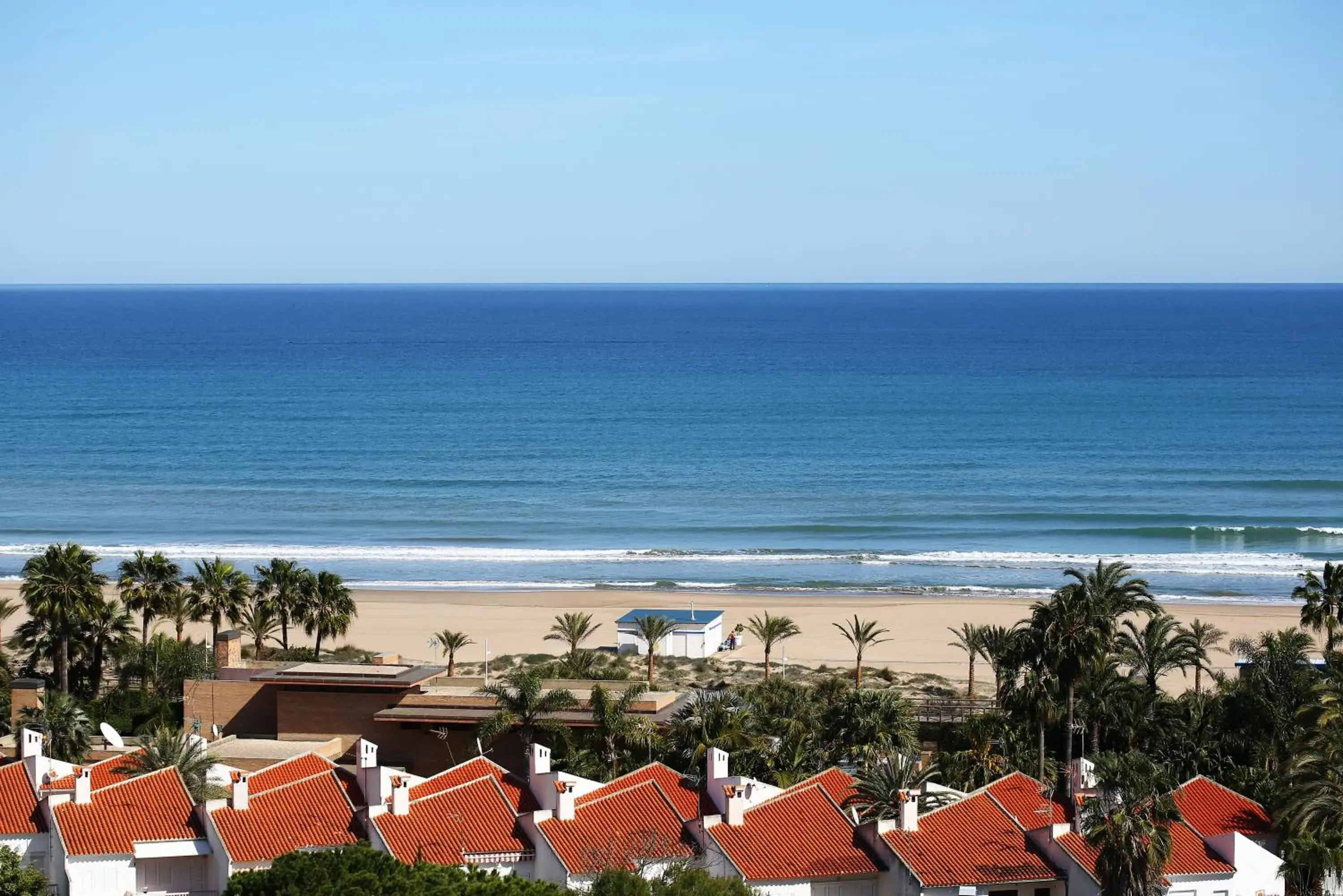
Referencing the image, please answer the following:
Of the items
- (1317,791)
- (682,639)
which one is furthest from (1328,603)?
(682,639)

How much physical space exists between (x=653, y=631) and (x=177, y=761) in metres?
18.9

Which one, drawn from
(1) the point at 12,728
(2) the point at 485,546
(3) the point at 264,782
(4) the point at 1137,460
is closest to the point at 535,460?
(2) the point at 485,546

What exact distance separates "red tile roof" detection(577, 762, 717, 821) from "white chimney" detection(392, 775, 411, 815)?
2.94 m

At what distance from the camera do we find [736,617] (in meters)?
61.0

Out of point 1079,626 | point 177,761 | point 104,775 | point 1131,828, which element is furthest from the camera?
point 1079,626

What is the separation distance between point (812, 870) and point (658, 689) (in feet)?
49.4

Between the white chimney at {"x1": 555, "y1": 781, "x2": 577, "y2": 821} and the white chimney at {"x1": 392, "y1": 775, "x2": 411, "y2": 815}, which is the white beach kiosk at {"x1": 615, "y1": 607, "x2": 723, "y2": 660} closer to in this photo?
the white chimney at {"x1": 555, "y1": 781, "x2": 577, "y2": 821}

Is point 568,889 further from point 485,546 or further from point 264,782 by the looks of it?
point 485,546

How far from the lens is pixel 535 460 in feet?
334

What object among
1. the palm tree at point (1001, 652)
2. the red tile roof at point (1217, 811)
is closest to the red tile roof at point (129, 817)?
the red tile roof at point (1217, 811)

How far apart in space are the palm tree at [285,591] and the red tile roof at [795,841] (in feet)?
71.2

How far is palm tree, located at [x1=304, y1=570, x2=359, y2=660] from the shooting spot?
47.6 meters

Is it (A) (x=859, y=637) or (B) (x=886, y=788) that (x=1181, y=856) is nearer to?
(B) (x=886, y=788)

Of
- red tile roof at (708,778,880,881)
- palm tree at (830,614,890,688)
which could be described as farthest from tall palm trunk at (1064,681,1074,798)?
palm tree at (830,614,890,688)
